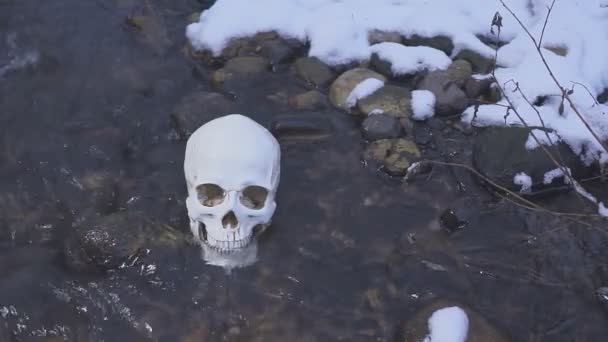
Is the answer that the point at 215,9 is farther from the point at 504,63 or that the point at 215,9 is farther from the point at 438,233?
the point at 438,233

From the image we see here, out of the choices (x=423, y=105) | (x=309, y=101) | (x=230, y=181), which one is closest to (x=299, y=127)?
(x=309, y=101)

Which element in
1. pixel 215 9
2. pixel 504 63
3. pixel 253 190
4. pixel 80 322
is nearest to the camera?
pixel 80 322

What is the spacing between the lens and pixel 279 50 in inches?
222

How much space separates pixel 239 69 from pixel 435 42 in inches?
69.3

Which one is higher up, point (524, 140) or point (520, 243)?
point (524, 140)

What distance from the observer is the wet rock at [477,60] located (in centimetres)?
549

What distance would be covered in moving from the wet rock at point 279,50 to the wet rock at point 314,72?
15 centimetres

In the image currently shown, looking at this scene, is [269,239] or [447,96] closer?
[269,239]

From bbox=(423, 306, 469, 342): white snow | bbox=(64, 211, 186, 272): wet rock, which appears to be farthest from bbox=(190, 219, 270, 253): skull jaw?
bbox=(423, 306, 469, 342): white snow

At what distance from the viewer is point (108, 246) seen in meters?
3.98

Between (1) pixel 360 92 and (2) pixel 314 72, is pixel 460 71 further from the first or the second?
(2) pixel 314 72

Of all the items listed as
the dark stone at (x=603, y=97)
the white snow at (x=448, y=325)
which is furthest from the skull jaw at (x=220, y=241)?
the dark stone at (x=603, y=97)

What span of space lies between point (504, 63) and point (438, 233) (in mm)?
1978

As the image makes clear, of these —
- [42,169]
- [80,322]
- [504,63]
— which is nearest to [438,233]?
[504,63]
